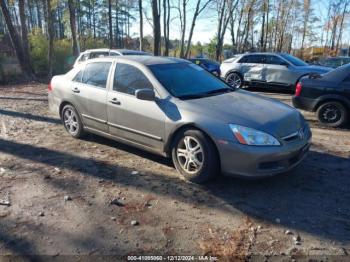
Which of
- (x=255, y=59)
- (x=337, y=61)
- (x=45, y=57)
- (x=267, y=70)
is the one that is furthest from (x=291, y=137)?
(x=45, y=57)

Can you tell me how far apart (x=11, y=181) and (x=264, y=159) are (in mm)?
3338

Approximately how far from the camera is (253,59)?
14.0 m

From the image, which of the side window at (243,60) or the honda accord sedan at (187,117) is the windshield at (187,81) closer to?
the honda accord sedan at (187,117)

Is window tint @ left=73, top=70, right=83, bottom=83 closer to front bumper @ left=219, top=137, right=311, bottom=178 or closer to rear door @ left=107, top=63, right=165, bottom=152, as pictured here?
rear door @ left=107, top=63, right=165, bottom=152

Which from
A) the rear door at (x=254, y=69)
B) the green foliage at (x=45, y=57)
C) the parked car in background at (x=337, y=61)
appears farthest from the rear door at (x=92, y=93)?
the parked car in background at (x=337, y=61)

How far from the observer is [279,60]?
13195mm

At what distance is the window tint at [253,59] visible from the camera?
13.8 metres

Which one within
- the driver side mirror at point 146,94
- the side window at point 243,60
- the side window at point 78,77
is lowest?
the driver side mirror at point 146,94

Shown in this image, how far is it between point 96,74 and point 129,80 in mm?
898

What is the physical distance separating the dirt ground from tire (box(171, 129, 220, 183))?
0.16m

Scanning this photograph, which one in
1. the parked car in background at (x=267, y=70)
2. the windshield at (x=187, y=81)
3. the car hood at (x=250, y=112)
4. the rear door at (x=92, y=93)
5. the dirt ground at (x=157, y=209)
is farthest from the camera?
the parked car in background at (x=267, y=70)

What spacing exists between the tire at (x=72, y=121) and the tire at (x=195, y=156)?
2.38 metres

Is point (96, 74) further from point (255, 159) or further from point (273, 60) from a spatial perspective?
point (273, 60)

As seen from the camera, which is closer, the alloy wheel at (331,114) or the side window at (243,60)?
the alloy wheel at (331,114)
